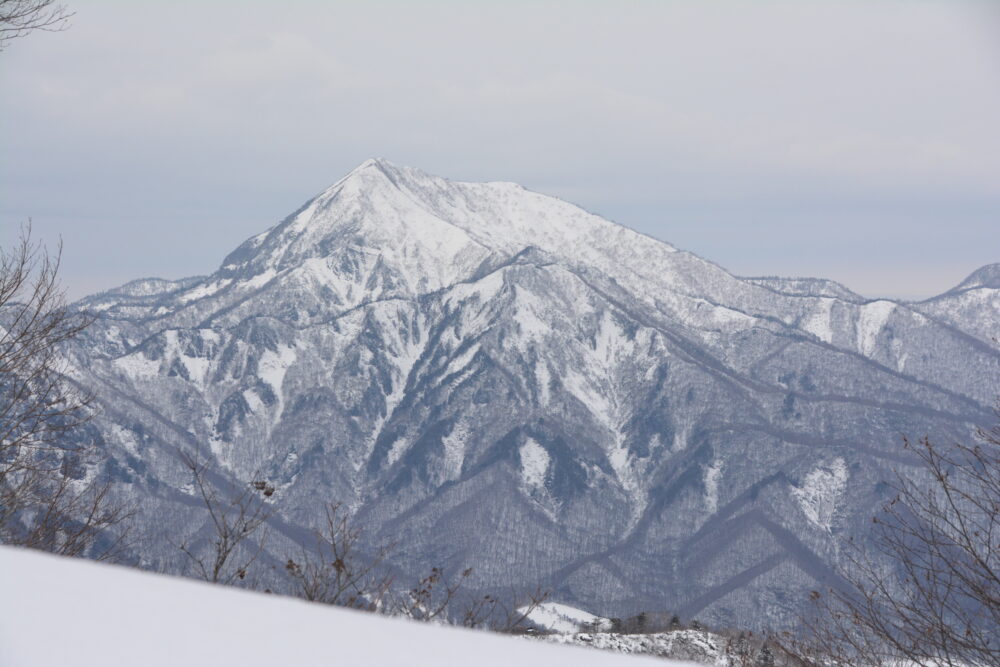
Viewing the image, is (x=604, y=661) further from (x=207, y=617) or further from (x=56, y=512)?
(x=56, y=512)

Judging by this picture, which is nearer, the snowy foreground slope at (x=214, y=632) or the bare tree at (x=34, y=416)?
the snowy foreground slope at (x=214, y=632)

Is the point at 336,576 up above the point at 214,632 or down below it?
below

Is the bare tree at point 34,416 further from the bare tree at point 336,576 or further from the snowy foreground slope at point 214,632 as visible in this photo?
the snowy foreground slope at point 214,632

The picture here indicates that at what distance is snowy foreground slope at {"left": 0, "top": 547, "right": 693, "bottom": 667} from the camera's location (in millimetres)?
5117

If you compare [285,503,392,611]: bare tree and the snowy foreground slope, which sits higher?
the snowy foreground slope

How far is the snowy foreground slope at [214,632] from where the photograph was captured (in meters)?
5.12

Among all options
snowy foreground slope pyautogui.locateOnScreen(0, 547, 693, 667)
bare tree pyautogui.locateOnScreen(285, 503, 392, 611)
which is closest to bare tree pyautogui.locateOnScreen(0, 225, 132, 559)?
bare tree pyautogui.locateOnScreen(285, 503, 392, 611)

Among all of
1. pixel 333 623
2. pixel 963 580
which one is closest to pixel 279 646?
pixel 333 623

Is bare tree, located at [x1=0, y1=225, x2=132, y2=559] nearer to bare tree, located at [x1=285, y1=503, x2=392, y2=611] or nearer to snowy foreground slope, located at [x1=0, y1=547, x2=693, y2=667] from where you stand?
bare tree, located at [x1=285, y1=503, x2=392, y2=611]

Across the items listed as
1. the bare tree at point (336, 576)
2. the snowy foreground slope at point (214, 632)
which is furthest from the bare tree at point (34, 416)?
the snowy foreground slope at point (214, 632)

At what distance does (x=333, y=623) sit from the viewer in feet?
18.0

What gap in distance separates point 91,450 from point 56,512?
1331 mm

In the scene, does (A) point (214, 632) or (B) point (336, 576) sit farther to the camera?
(B) point (336, 576)

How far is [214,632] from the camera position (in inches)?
209
